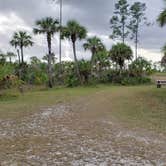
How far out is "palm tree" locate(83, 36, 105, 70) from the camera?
4912cm

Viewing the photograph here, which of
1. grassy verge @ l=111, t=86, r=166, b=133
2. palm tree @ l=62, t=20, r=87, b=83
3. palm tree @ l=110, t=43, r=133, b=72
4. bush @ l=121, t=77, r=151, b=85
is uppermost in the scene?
palm tree @ l=62, t=20, r=87, b=83

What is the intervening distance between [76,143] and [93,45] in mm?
40171

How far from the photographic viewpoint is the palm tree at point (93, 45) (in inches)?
1934

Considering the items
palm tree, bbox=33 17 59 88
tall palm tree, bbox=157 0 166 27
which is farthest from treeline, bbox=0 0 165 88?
tall palm tree, bbox=157 0 166 27

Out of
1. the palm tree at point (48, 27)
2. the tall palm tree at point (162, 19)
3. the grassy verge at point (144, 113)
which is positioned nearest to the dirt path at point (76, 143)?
the grassy verge at point (144, 113)

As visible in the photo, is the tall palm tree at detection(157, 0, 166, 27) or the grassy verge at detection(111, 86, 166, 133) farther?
the tall palm tree at detection(157, 0, 166, 27)

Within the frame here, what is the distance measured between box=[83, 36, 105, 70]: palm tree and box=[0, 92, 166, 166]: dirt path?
34572 millimetres

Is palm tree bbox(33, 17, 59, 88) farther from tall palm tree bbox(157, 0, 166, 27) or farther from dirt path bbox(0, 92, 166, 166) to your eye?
dirt path bbox(0, 92, 166, 166)

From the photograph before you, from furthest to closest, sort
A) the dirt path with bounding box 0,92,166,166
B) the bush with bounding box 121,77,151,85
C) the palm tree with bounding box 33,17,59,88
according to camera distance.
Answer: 1. the bush with bounding box 121,77,151,85
2. the palm tree with bounding box 33,17,59,88
3. the dirt path with bounding box 0,92,166,166

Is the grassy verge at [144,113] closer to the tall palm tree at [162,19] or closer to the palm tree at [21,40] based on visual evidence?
the tall palm tree at [162,19]

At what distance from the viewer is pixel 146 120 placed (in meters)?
15.4

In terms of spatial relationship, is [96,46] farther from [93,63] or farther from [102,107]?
[102,107]

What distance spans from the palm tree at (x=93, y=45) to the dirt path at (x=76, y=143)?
34572 millimetres

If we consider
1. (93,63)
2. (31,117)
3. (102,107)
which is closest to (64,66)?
(93,63)
